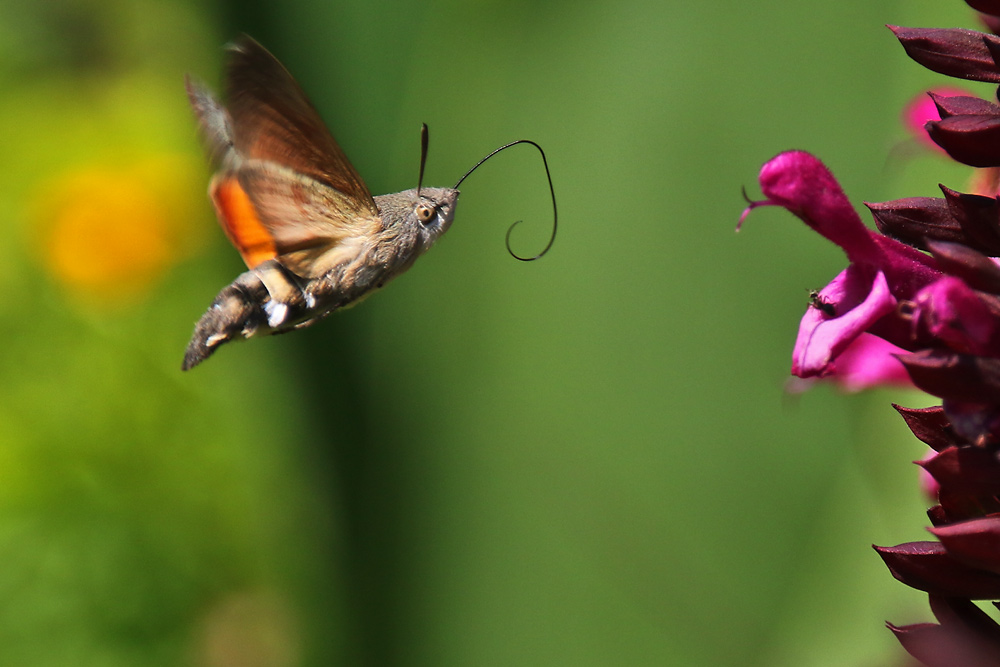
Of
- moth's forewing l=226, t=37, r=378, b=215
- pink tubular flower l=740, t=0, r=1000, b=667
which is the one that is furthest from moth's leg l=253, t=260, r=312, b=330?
pink tubular flower l=740, t=0, r=1000, b=667

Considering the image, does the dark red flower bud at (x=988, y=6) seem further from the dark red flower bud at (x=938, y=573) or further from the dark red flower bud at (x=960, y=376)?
the dark red flower bud at (x=938, y=573)

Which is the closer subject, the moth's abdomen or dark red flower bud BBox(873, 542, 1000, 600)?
dark red flower bud BBox(873, 542, 1000, 600)

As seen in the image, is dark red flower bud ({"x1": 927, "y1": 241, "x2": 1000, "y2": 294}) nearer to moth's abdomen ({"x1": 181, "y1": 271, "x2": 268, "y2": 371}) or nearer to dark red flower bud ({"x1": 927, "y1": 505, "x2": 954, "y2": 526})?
dark red flower bud ({"x1": 927, "y1": 505, "x2": 954, "y2": 526})

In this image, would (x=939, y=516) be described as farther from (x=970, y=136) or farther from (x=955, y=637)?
(x=970, y=136)

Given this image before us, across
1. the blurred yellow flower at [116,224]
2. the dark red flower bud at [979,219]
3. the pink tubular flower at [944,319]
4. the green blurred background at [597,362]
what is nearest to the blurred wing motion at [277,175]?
the pink tubular flower at [944,319]

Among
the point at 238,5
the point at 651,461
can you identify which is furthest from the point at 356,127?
the point at 651,461

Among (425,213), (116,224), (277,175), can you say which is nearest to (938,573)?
(425,213)

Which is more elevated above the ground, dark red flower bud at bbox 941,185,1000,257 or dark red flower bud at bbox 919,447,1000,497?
dark red flower bud at bbox 941,185,1000,257
